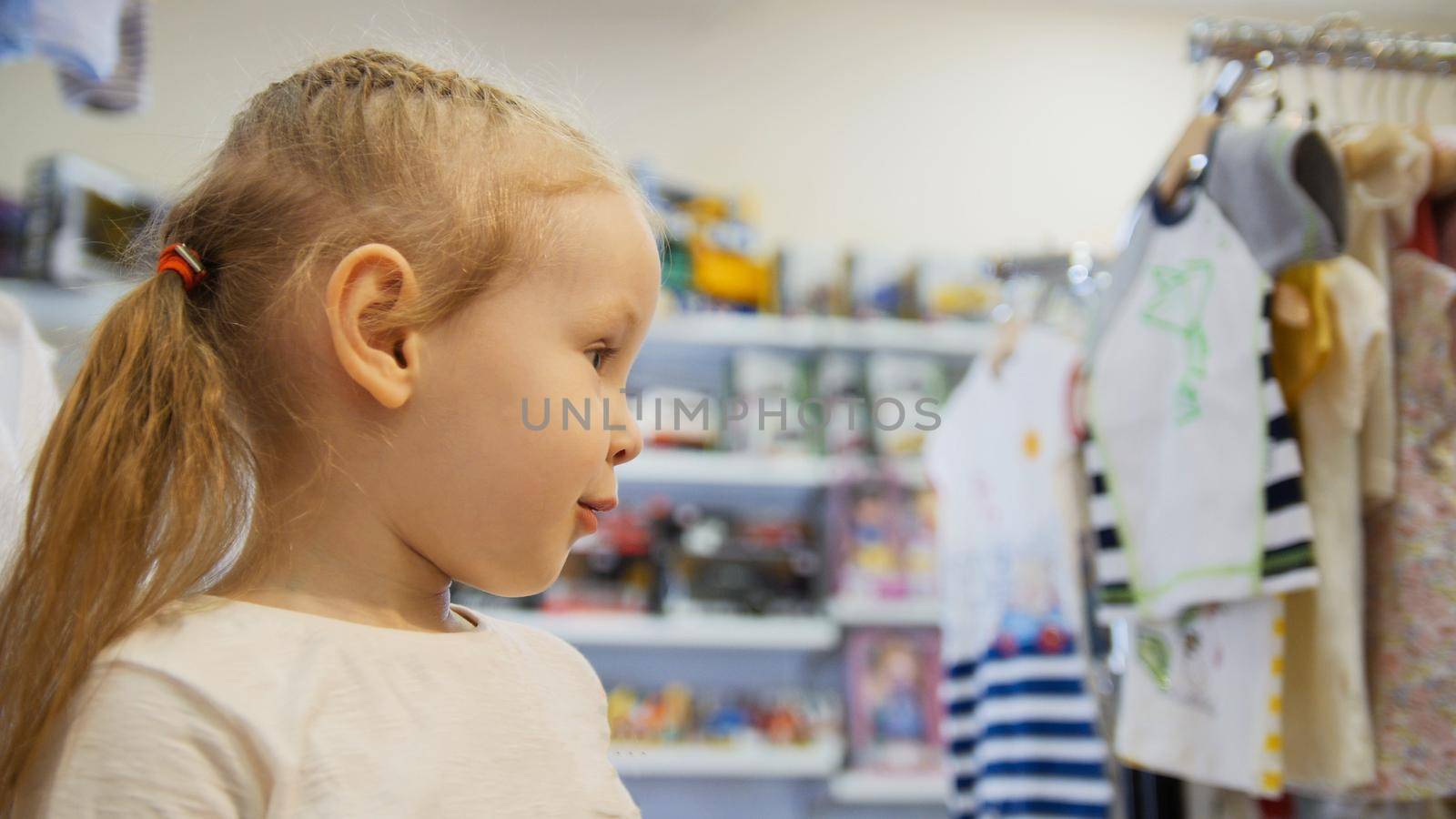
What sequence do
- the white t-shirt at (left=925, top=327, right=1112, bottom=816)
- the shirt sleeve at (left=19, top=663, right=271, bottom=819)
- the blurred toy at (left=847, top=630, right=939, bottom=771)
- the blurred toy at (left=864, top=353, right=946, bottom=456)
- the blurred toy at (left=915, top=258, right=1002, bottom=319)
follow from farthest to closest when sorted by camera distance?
the blurred toy at (left=915, top=258, right=1002, bottom=319) < the blurred toy at (left=864, top=353, right=946, bottom=456) < the blurred toy at (left=847, top=630, right=939, bottom=771) < the white t-shirt at (left=925, top=327, right=1112, bottom=816) < the shirt sleeve at (left=19, top=663, right=271, bottom=819)

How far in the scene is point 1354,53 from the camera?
1317mm

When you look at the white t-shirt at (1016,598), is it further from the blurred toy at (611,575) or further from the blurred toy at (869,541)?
the blurred toy at (611,575)

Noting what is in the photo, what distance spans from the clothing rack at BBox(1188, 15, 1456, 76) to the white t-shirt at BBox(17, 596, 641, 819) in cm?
119

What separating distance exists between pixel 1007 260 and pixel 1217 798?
104cm

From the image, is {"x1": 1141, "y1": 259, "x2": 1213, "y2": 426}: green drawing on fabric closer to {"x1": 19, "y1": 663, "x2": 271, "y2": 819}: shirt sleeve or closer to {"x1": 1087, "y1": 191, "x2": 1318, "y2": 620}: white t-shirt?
{"x1": 1087, "y1": 191, "x2": 1318, "y2": 620}: white t-shirt

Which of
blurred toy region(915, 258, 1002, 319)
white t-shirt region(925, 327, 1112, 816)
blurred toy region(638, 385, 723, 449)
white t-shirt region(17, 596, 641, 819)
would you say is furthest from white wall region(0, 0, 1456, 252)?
white t-shirt region(17, 596, 641, 819)

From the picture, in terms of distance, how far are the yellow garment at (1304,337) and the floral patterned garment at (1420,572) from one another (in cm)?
11

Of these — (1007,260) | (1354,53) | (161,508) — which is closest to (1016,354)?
(1007,260)

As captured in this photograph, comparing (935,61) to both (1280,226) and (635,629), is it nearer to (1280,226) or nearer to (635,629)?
(635,629)

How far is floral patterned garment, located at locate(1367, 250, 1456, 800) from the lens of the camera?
3.48 ft

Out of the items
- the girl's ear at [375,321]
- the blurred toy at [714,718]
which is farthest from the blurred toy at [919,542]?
the girl's ear at [375,321]

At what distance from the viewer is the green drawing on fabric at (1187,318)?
48.1 inches

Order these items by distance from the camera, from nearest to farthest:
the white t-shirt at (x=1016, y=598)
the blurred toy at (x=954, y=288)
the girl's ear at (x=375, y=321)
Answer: the girl's ear at (x=375, y=321)
the white t-shirt at (x=1016, y=598)
the blurred toy at (x=954, y=288)

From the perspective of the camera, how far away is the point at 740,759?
2.39m
